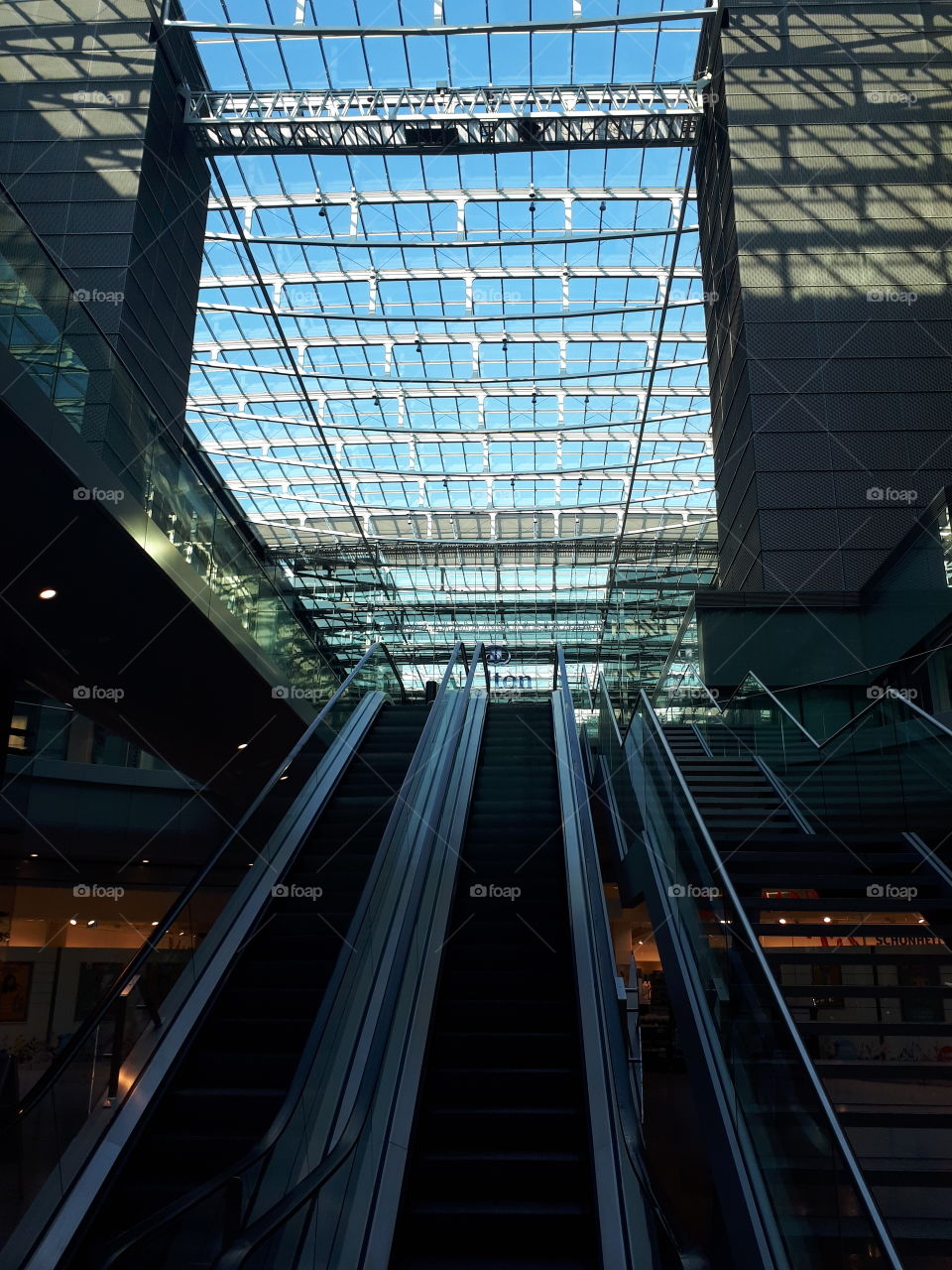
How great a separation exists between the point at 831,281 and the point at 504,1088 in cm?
1382

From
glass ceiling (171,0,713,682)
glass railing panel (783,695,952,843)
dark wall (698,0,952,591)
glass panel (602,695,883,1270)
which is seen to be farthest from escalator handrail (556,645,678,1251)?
dark wall (698,0,952,591)

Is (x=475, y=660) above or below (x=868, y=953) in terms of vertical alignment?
above

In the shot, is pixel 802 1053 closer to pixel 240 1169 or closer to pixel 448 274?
pixel 240 1169

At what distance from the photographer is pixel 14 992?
703 inches

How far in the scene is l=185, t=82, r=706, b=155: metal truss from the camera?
17719mm

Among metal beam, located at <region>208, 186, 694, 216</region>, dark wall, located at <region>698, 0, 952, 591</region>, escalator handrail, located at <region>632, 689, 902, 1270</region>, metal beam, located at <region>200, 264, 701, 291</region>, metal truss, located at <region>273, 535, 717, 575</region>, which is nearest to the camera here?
escalator handrail, located at <region>632, 689, 902, 1270</region>

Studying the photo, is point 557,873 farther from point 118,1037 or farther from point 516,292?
point 516,292

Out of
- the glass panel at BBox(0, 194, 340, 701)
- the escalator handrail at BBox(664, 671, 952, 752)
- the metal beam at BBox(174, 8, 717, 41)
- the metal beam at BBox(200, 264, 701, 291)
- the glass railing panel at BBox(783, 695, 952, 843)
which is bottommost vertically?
the glass railing panel at BBox(783, 695, 952, 843)

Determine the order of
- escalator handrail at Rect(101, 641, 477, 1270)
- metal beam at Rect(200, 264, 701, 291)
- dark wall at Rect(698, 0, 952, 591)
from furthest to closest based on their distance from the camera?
metal beam at Rect(200, 264, 701, 291), dark wall at Rect(698, 0, 952, 591), escalator handrail at Rect(101, 641, 477, 1270)

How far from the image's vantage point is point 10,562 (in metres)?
7.64

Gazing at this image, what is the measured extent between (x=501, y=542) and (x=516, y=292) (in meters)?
9.14

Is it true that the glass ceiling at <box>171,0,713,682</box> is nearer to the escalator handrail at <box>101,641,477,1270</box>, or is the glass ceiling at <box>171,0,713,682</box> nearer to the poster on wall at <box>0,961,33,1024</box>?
the poster on wall at <box>0,961,33,1024</box>

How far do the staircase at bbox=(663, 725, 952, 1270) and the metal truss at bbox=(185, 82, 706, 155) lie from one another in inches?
490

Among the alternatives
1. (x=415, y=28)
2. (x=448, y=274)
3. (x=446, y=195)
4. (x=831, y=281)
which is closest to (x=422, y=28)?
(x=415, y=28)
